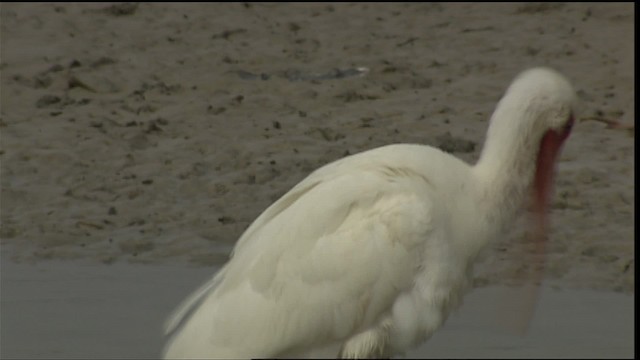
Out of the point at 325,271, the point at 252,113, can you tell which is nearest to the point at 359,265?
the point at 325,271

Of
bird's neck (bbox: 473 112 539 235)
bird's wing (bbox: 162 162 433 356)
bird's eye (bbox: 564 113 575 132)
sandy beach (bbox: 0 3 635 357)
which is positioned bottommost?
sandy beach (bbox: 0 3 635 357)

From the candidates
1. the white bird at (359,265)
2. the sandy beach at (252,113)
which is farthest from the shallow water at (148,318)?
the white bird at (359,265)

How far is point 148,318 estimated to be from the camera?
8.93m

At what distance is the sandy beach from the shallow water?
82 millimetres

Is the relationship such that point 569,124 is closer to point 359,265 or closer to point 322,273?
point 359,265

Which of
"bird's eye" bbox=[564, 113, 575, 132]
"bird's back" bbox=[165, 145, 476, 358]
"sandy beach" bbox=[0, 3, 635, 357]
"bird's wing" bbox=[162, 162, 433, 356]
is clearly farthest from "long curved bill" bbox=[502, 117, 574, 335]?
"bird's wing" bbox=[162, 162, 433, 356]

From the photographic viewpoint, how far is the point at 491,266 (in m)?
9.75

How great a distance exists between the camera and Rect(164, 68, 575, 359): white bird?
7.12m

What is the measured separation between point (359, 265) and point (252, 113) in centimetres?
605

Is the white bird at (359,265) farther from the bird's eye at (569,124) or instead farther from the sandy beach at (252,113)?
the sandy beach at (252,113)

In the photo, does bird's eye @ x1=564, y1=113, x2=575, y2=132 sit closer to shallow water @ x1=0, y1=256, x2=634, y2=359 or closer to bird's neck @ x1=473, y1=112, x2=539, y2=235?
bird's neck @ x1=473, y1=112, x2=539, y2=235

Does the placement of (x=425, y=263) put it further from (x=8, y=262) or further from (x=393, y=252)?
(x=8, y=262)

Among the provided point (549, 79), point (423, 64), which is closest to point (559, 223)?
point (549, 79)

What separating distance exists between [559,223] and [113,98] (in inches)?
178
